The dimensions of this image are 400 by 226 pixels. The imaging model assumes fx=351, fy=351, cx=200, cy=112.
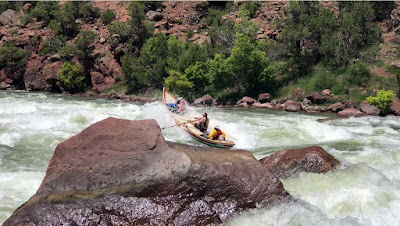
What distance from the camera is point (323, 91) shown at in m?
25.4

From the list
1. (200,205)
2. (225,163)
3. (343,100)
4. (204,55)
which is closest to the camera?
(200,205)

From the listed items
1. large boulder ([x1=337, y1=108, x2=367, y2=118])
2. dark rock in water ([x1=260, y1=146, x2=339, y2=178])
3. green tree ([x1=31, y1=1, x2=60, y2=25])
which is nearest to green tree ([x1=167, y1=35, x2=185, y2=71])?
large boulder ([x1=337, y1=108, x2=367, y2=118])

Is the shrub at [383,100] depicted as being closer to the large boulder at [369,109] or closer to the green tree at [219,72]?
the large boulder at [369,109]

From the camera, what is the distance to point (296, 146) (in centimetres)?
1329

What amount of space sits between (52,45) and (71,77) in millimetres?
6924

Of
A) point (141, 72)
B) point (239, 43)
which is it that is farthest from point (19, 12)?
point (239, 43)

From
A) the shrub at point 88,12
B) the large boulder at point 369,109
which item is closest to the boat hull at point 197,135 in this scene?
the large boulder at point 369,109

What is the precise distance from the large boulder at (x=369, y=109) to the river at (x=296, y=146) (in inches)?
42.6

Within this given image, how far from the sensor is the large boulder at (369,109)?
21.0 meters

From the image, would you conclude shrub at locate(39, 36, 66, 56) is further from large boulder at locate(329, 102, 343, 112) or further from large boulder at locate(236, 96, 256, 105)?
large boulder at locate(329, 102, 343, 112)

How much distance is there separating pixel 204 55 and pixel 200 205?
2601 cm

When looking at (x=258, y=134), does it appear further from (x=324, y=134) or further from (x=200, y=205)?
(x=200, y=205)

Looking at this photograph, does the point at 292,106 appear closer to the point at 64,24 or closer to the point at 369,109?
the point at 369,109

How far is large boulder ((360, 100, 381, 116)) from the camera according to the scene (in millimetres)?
20966
